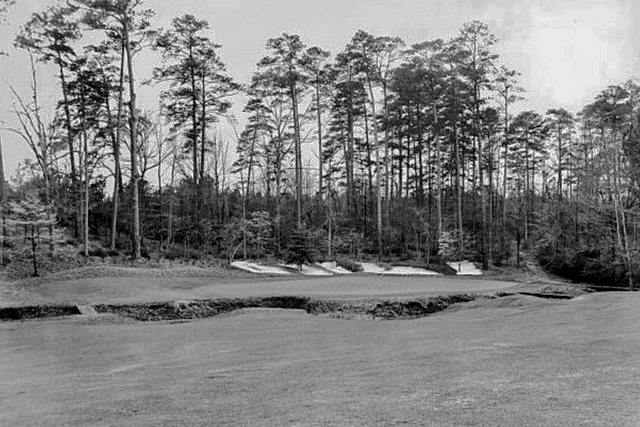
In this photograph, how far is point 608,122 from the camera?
113 feet

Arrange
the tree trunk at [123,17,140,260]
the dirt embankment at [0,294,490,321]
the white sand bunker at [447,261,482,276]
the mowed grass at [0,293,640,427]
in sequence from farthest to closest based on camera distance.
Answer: the white sand bunker at [447,261,482,276] < the tree trunk at [123,17,140,260] < the dirt embankment at [0,294,490,321] < the mowed grass at [0,293,640,427]

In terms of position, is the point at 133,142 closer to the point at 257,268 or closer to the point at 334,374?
the point at 257,268

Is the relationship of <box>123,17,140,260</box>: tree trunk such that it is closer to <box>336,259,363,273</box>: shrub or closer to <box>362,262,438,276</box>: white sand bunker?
<box>336,259,363,273</box>: shrub

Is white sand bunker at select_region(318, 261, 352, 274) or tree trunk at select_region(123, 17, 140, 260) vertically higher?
tree trunk at select_region(123, 17, 140, 260)

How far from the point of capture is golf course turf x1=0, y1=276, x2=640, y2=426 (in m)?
4.48

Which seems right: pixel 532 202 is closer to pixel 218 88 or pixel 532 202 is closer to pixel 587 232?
pixel 587 232

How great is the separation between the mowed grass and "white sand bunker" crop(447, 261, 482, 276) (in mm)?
19263

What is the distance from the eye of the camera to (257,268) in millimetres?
27906

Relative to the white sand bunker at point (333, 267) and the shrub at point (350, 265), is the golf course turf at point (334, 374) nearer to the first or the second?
the white sand bunker at point (333, 267)

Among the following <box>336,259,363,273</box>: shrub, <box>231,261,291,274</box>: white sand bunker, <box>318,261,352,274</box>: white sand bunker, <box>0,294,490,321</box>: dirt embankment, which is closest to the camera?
<box>0,294,490,321</box>: dirt embankment

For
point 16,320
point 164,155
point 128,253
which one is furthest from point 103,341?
point 164,155

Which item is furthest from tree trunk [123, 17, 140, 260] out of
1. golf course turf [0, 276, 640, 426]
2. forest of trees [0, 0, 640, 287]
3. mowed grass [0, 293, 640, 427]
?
mowed grass [0, 293, 640, 427]

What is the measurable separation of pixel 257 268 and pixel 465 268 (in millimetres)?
13075

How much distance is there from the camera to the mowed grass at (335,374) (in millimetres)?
4469
